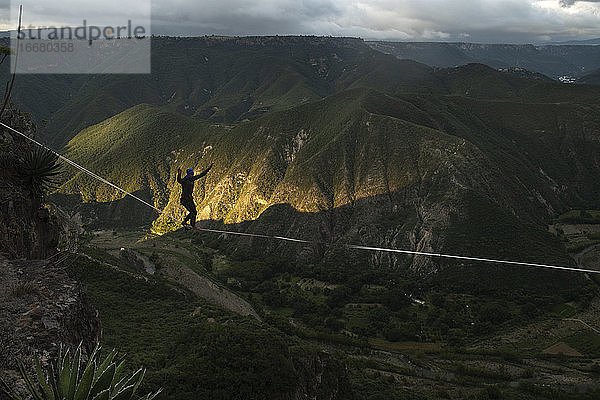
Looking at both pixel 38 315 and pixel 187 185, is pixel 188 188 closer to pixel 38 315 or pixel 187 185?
pixel 187 185

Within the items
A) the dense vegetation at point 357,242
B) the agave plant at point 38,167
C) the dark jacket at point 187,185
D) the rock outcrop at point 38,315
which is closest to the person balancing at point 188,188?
the dark jacket at point 187,185

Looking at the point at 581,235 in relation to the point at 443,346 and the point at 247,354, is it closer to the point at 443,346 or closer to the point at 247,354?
the point at 443,346

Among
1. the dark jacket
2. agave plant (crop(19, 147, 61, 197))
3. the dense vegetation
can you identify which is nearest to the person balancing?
the dark jacket

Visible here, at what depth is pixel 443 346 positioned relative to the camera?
5284cm

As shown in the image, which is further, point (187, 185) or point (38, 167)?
point (187, 185)

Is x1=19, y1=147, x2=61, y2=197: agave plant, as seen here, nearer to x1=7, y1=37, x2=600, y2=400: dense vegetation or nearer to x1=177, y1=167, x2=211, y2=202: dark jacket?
x1=177, y1=167, x2=211, y2=202: dark jacket

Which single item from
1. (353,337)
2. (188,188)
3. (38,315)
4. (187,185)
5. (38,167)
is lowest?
(353,337)

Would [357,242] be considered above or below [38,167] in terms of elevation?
below

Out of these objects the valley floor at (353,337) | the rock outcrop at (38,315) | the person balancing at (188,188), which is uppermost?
the person balancing at (188,188)

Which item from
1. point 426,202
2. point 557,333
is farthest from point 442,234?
point 557,333

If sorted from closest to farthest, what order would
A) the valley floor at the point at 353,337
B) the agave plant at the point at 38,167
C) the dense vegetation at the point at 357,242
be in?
1. the agave plant at the point at 38,167
2. the valley floor at the point at 353,337
3. the dense vegetation at the point at 357,242

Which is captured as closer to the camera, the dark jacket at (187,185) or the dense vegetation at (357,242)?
the dark jacket at (187,185)

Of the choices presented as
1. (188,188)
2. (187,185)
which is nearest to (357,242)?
(188,188)

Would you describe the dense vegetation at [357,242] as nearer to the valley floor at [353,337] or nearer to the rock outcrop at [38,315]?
the valley floor at [353,337]
